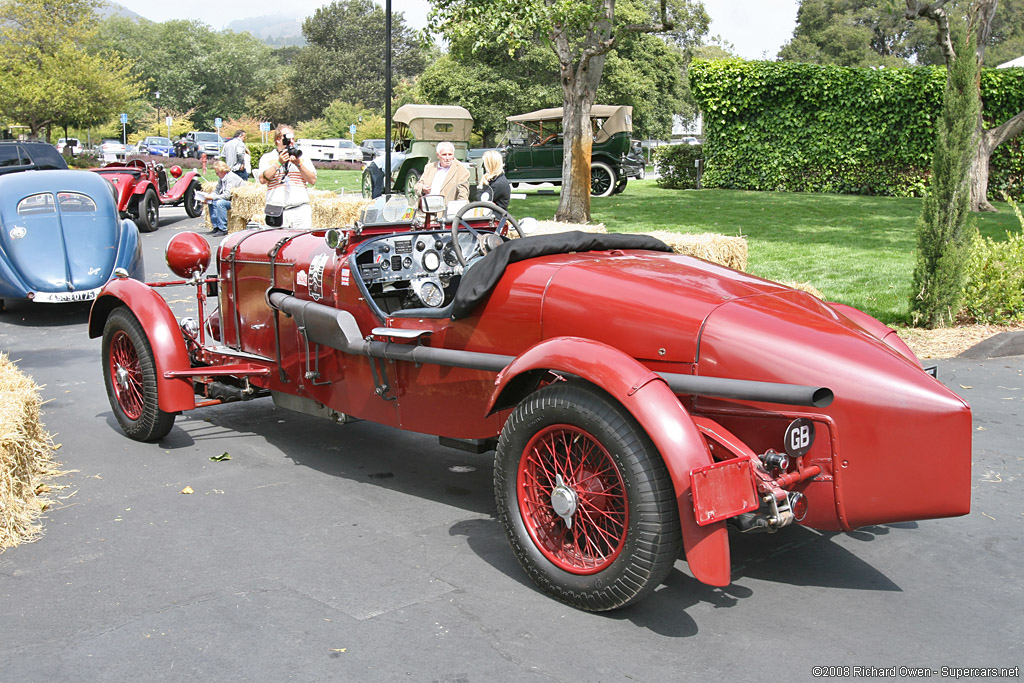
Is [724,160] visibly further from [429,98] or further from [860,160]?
[429,98]

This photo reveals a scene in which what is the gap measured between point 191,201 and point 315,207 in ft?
19.6

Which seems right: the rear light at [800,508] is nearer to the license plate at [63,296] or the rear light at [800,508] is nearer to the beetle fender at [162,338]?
the beetle fender at [162,338]

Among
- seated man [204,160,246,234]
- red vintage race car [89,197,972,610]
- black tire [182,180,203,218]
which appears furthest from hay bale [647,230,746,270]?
black tire [182,180,203,218]

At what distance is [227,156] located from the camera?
1817 cm

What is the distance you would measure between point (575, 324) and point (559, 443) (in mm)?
542

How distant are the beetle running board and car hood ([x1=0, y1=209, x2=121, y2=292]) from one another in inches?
203

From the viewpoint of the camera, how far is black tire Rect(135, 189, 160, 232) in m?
→ 16.7

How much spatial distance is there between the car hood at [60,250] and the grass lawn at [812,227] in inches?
311

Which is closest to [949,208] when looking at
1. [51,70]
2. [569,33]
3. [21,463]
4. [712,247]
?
[712,247]

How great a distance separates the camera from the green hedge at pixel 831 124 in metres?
20.6

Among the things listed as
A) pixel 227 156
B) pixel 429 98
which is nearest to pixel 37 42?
pixel 429 98

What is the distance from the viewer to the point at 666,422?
3.04 meters

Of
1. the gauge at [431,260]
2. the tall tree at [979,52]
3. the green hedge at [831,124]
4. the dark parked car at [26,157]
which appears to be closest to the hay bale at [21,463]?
the gauge at [431,260]

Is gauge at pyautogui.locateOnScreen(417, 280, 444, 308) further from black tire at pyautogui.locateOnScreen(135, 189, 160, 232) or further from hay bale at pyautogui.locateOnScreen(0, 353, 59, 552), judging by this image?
black tire at pyautogui.locateOnScreen(135, 189, 160, 232)
